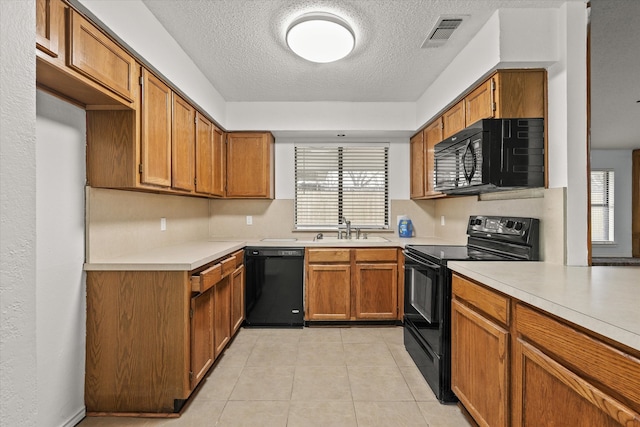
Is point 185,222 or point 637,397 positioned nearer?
point 637,397

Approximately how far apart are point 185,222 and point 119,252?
1162 mm

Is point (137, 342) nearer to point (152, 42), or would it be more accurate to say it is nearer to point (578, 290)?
point (152, 42)

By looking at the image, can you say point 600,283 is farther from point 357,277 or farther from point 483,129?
point 357,277

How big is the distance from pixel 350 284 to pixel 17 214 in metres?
3.13

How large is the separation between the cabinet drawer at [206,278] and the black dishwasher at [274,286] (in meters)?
0.89

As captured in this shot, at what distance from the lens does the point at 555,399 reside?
1185 mm

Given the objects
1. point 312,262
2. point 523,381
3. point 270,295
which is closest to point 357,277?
point 312,262

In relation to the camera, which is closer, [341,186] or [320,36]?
[320,36]

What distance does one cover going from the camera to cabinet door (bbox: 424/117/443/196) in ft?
10.6

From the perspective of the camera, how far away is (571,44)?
6.45 ft

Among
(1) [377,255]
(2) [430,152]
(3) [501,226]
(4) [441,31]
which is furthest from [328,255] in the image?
(4) [441,31]

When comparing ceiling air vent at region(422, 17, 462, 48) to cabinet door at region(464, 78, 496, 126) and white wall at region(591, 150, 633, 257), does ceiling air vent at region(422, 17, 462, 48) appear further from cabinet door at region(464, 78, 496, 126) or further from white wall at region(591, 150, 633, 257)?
white wall at region(591, 150, 633, 257)

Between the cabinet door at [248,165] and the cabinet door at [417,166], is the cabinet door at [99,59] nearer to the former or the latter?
the cabinet door at [248,165]

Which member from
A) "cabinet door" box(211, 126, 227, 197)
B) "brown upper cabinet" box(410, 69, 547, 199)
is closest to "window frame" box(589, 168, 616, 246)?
"brown upper cabinet" box(410, 69, 547, 199)
